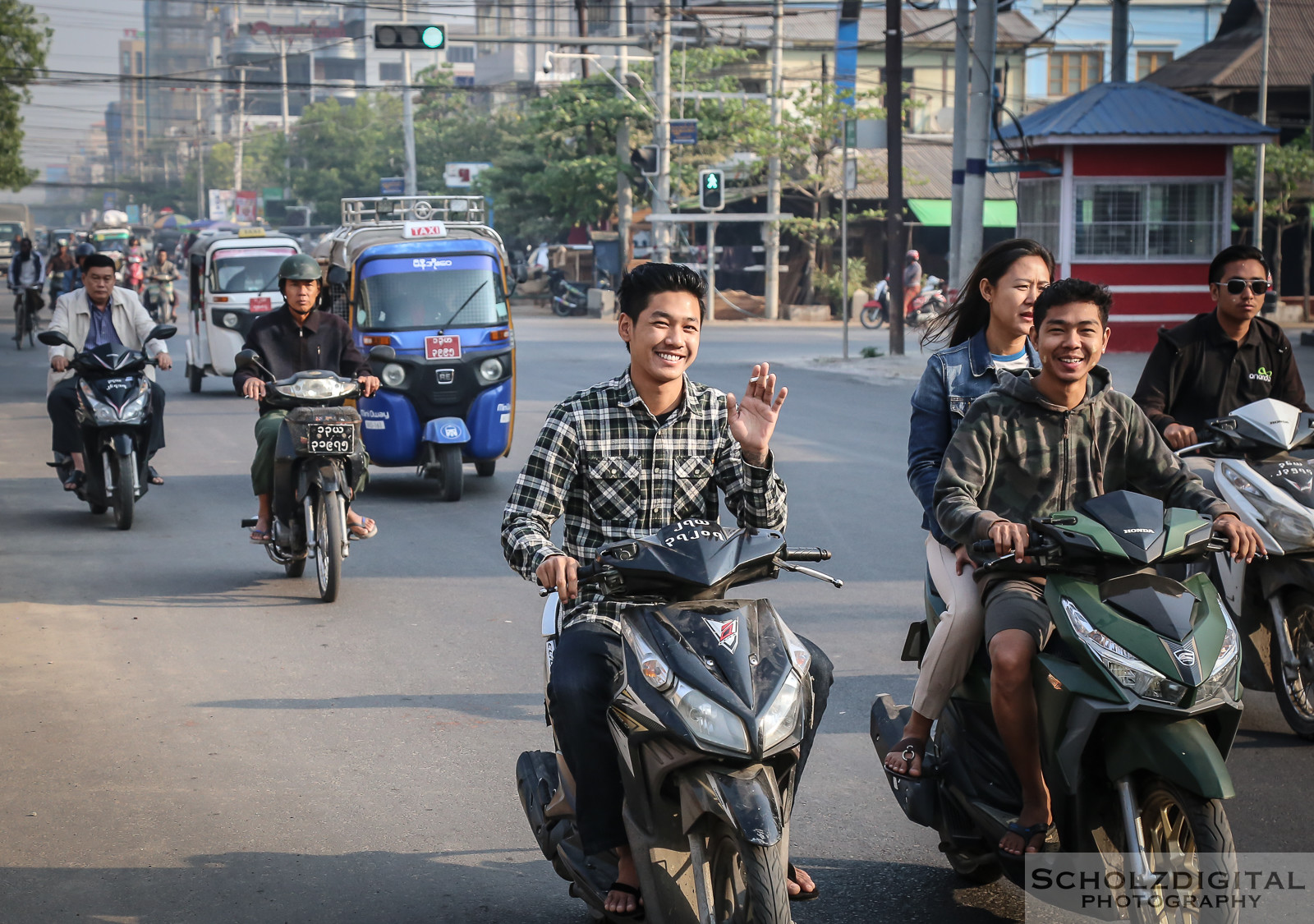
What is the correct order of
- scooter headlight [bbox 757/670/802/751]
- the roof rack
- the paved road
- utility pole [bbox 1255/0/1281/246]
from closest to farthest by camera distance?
scooter headlight [bbox 757/670/802/751] → the paved road → the roof rack → utility pole [bbox 1255/0/1281/246]

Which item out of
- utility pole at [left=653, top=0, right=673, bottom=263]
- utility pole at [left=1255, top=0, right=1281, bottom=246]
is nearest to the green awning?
utility pole at [left=1255, top=0, right=1281, bottom=246]

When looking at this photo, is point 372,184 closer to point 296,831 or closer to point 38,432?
point 38,432

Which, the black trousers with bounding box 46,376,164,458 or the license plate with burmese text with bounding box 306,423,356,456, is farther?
the black trousers with bounding box 46,376,164,458

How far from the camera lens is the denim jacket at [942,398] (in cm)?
449

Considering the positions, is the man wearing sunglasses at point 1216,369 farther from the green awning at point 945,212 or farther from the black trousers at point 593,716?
the green awning at point 945,212

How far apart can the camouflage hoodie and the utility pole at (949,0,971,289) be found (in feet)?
55.4

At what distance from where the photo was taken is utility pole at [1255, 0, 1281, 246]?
90.5 ft

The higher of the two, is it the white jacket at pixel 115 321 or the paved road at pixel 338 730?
the white jacket at pixel 115 321

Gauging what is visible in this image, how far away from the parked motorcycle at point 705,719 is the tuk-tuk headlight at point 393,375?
8.36 meters

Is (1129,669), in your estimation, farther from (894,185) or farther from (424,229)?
(894,185)

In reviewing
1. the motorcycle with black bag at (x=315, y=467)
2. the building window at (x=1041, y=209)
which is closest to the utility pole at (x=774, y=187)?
the building window at (x=1041, y=209)

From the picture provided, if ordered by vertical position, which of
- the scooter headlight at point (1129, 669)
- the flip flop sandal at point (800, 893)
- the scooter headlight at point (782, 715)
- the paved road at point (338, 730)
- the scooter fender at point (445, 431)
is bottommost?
the paved road at point (338, 730)

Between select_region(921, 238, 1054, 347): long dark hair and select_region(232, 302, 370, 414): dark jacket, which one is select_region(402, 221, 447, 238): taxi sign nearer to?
select_region(232, 302, 370, 414): dark jacket

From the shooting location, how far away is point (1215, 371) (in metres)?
6.04
